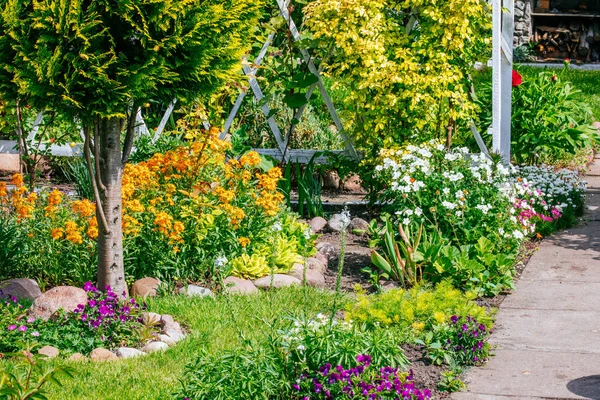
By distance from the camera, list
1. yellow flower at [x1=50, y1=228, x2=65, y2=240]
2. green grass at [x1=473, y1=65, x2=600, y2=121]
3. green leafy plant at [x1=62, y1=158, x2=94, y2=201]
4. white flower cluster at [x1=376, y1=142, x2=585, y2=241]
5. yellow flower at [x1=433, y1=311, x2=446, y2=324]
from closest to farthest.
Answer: yellow flower at [x1=433, y1=311, x2=446, y2=324], yellow flower at [x1=50, y1=228, x2=65, y2=240], white flower cluster at [x1=376, y1=142, x2=585, y2=241], green leafy plant at [x1=62, y1=158, x2=94, y2=201], green grass at [x1=473, y1=65, x2=600, y2=121]

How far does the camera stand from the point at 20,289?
5523 mm

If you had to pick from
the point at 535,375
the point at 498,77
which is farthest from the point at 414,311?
the point at 498,77

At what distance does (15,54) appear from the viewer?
15.2 ft

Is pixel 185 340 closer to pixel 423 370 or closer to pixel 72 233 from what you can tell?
pixel 72 233

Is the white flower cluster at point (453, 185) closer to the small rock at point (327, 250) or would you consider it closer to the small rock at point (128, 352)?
the small rock at point (327, 250)

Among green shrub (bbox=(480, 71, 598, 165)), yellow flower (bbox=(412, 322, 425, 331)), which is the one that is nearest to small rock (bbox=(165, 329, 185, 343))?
yellow flower (bbox=(412, 322, 425, 331))

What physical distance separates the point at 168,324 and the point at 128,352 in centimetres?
37

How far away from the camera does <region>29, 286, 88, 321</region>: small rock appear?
5.09m

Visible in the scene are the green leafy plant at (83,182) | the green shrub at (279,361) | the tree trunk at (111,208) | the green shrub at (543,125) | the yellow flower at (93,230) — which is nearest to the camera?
the green shrub at (279,361)

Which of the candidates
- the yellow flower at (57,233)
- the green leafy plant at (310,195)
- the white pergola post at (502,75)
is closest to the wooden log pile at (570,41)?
the white pergola post at (502,75)

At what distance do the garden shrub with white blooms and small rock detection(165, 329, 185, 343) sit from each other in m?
1.83

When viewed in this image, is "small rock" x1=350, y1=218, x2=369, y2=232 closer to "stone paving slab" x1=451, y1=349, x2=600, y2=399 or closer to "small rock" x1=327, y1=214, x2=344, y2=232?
"small rock" x1=327, y1=214, x2=344, y2=232

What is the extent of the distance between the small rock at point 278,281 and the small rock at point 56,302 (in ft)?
4.07

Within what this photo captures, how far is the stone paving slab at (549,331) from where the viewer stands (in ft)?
15.9
